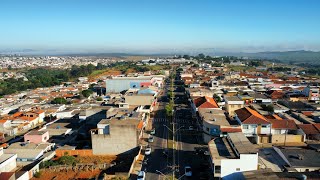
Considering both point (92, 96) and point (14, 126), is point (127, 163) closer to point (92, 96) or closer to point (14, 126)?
point (14, 126)

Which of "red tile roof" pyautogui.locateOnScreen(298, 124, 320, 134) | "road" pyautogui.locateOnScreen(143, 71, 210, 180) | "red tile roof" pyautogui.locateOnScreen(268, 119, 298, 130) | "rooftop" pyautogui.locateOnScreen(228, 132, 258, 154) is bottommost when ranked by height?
"road" pyautogui.locateOnScreen(143, 71, 210, 180)

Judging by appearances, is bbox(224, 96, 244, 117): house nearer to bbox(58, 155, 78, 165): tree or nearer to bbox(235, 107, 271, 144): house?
bbox(235, 107, 271, 144): house

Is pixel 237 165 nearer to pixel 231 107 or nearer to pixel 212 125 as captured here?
pixel 212 125

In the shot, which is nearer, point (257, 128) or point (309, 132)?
point (257, 128)

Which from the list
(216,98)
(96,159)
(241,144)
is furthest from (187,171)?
(216,98)

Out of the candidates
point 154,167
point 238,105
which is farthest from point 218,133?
point 238,105

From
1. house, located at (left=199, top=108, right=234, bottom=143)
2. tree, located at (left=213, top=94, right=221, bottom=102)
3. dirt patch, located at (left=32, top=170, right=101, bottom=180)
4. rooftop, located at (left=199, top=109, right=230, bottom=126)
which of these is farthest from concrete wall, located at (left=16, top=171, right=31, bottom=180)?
tree, located at (left=213, top=94, right=221, bottom=102)
